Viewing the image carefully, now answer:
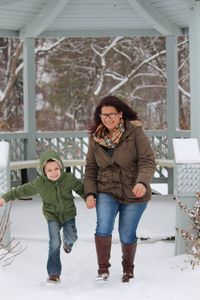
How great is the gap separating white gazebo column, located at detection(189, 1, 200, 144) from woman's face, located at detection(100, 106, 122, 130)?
93.9 inches

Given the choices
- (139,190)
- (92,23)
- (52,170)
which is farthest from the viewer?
(92,23)

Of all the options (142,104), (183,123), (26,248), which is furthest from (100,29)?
(142,104)

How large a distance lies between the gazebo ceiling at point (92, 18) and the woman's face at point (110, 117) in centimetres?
545

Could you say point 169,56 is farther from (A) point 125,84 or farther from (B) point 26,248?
(A) point 125,84

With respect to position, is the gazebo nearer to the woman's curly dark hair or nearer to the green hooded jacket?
the woman's curly dark hair

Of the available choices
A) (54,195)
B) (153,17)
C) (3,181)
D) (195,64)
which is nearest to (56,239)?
(54,195)

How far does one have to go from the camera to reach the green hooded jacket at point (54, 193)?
5.00 m

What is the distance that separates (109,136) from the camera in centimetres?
498

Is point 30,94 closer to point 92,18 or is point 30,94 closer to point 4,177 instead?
point 92,18

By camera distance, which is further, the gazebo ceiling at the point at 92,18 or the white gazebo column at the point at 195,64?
the gazebo ceiling at the point at 92,18

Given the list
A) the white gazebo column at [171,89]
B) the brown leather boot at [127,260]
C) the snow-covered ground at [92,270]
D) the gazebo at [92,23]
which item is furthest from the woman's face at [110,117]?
the white gazebo column at [171,89]

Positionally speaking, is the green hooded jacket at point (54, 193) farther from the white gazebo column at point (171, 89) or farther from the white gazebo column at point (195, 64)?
the white gazebo column at point (171, 89)

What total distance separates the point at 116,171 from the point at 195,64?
2736 mm

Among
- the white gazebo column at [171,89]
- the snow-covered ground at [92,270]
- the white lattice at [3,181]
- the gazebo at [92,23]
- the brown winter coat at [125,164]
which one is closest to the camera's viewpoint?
the snow-covered ground at [92,270]
